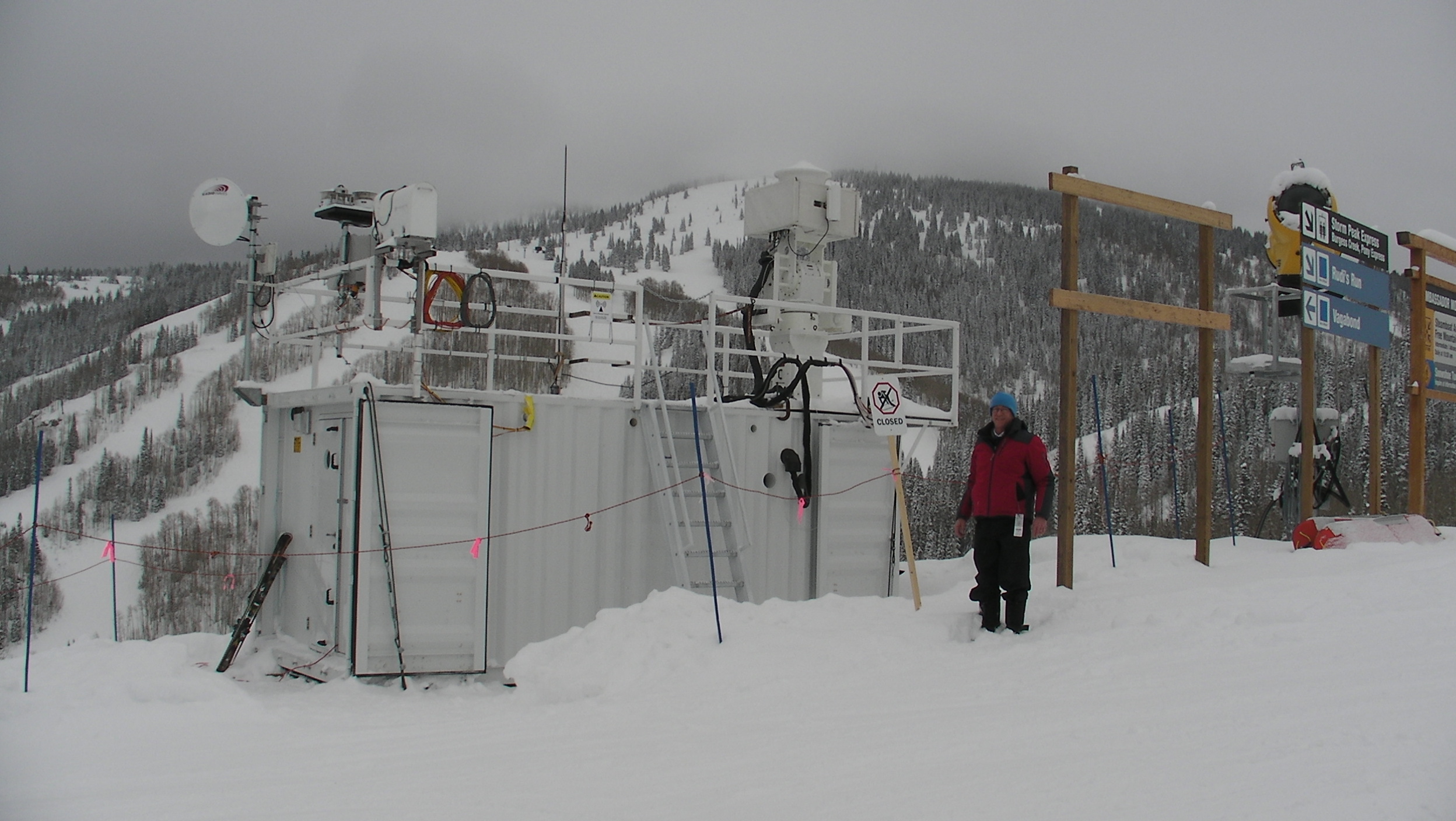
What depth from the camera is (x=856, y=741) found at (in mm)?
5918

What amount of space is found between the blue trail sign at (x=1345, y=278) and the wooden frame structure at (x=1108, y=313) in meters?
1.33

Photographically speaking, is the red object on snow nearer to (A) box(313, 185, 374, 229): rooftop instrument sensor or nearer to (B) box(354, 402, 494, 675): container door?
(B) box(354, 402, 494, 675): container door

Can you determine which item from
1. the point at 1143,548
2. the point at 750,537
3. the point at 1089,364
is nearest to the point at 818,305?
the point at 750,537

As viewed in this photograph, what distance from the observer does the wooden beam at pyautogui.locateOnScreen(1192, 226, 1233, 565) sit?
37.2 feet

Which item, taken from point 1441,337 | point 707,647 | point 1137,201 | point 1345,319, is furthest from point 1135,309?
point 1441,337

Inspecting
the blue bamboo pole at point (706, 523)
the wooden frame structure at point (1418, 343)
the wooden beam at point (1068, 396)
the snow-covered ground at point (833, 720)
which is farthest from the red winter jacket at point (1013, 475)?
the wooden frame structure at point (1418, 343)

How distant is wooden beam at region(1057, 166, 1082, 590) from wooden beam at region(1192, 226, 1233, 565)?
1607mm

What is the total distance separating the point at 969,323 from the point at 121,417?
9265cm

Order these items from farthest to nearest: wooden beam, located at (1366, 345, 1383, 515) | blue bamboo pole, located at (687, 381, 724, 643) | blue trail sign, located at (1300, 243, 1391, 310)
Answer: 1. wooden beam, located at (1366, 345, 1383, 515)
2. blue trail sign, located at (1300, 243, 1391, 310)
3. blue bamboo pole, located at (687, 381, 724, 643)

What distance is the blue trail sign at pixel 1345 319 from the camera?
12.6 metres

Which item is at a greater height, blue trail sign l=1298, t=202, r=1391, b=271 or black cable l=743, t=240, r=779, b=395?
blue trail sign l=1298, t=202, r=1391, b=271

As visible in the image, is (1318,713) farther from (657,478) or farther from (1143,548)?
(1143,548)

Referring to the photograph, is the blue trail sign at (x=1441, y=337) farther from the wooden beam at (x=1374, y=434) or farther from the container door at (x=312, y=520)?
the container door at (x=312, y=520)

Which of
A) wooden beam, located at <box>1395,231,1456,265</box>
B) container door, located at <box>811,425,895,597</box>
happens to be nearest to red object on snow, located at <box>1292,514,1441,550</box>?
wooden beam, located at <box>1395,231,1456,265</box>
